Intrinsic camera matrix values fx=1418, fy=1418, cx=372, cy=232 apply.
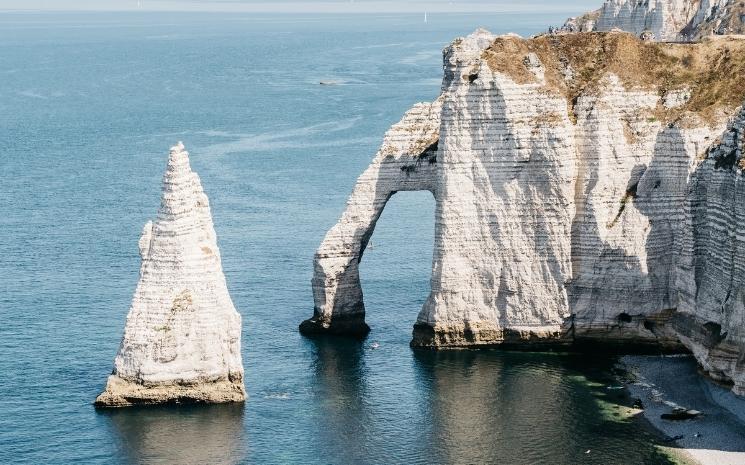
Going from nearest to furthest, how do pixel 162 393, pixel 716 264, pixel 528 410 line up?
pixel 162 393
pixel 528 410
pixel 716 264

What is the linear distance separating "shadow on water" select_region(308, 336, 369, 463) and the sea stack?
459cm

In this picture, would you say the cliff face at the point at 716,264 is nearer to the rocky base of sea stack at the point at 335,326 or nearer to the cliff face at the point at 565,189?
the cliff face at the point at 565,189

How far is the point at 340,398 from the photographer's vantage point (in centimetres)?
7038

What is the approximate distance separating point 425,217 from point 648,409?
42376 millimetres

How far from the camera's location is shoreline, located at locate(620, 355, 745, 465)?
6325cm

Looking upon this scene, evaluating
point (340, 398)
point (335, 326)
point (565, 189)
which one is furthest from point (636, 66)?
point (340, 398)

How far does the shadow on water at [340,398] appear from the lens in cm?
6378

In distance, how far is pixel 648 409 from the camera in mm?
68625

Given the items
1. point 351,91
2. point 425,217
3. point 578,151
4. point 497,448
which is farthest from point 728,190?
point 351,91

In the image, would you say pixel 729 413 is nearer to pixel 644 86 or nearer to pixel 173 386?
pixel 644 86

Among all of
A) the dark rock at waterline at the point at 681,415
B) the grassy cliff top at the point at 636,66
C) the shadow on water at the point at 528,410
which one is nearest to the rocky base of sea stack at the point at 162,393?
the shadow on water at the point at 528,410

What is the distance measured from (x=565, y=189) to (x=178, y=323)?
2243cm

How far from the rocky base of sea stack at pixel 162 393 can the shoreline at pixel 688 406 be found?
66.3 ft

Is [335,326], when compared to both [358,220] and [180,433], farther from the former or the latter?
[180,433]
